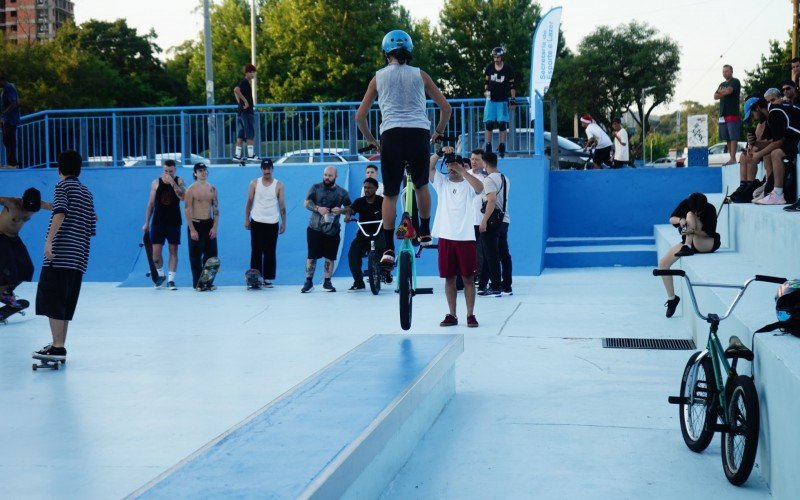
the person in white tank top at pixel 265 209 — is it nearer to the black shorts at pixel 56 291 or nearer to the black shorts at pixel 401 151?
the black shorts at pixel 56 291

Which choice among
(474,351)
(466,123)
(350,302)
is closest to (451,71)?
(466,123)

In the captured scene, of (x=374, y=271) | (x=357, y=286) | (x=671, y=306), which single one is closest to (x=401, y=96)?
(x=671, y=306)

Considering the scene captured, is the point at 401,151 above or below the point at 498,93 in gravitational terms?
below

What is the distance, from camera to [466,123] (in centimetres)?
1961

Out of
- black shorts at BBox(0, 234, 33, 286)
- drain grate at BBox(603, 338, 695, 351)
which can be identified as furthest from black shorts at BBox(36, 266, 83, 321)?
drain grate at BBox(603, 338, 695, 351)

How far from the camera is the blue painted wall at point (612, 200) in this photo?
2062 cm

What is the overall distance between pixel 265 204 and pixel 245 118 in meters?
4.19

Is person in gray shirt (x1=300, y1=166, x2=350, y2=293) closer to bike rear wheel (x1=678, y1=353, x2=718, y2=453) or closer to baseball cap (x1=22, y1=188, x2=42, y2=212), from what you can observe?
baseball cap (x1=22, y1=188, x2=42, y2=212)

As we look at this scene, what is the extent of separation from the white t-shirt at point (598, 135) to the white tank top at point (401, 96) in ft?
47.3

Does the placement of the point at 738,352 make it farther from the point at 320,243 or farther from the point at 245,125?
the point at 245,125

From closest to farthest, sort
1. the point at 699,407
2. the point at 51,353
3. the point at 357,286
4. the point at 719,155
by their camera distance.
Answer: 1. the point at 699,407
2. the point at 51,353
3. the point at 357,286
4. the point at 719,155

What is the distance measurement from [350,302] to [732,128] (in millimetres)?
8611

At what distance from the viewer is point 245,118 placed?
19594mm

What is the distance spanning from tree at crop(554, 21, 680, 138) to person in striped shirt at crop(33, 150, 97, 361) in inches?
1868
